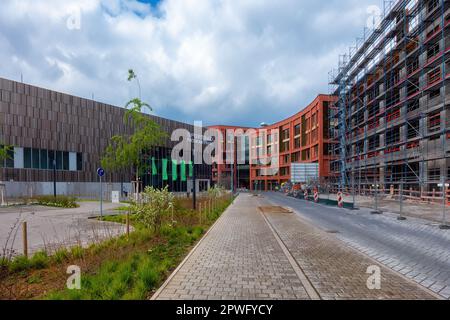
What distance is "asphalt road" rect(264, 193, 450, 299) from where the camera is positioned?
A: 17.8 ft

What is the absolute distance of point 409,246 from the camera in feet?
26.0

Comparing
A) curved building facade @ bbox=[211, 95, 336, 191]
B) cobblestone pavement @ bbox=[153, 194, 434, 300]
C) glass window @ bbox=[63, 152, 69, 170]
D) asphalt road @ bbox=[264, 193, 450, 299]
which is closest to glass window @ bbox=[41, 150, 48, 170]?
glass window @ bbox=[63, 152, 69, 170]

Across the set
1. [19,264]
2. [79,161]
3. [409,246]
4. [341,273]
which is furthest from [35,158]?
[409,246]

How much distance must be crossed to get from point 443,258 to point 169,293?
668 centimetres

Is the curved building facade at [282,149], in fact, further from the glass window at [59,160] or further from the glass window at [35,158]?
the glass window at [35,158]

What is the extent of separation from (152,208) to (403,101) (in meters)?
27.1

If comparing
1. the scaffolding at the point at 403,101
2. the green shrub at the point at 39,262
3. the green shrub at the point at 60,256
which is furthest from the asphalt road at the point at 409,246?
the green shrub at the point at 39,262

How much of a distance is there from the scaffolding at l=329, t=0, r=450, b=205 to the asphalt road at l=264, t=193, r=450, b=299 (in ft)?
18.7

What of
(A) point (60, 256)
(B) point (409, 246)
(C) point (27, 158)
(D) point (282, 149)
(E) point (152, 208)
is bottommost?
(B) point (409, 246)

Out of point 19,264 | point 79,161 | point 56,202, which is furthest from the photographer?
point 79,161

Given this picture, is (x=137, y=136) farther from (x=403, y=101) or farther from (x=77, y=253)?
(x=403, y=101)

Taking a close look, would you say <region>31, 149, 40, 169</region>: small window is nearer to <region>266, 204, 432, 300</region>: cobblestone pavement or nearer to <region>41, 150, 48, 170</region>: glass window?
<region>41, 150, 48, 170</region>: glass window

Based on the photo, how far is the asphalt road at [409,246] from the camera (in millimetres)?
5418

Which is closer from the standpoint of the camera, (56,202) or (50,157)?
(56,202)
